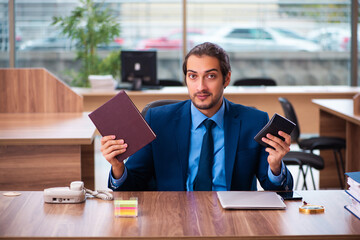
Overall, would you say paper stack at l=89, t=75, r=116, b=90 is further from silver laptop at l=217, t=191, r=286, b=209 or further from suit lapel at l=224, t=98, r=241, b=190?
silver laptop at l=217, t=191, r=286, b=209

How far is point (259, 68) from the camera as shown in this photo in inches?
320

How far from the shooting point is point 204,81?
92.0 inches

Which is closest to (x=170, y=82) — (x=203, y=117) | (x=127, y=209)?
(x=203, y=117)

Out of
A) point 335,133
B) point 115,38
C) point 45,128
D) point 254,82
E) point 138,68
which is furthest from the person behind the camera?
point 115,38

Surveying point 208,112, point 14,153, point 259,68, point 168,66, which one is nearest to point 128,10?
point 168,66

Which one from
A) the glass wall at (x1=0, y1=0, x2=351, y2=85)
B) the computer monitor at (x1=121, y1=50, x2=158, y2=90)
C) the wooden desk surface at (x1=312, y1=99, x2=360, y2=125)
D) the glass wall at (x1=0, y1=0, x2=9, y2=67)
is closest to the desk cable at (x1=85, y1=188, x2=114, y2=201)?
the wooden desk surface at (x1=312, y1=99, x2=360, y2=125)

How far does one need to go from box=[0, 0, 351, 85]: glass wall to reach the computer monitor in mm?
1690

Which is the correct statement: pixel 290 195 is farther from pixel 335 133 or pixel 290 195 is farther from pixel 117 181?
pixel 335 133

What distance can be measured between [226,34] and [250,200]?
6217 millimetres

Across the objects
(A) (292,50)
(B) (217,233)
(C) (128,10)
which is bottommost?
(B) (217,233)

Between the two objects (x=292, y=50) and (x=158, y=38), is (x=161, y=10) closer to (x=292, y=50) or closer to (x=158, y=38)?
(x=158, y=38)

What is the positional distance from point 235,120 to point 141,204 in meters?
0.66

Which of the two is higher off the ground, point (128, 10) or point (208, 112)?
point (128, 10)

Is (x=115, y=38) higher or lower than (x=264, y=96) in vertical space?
higher
